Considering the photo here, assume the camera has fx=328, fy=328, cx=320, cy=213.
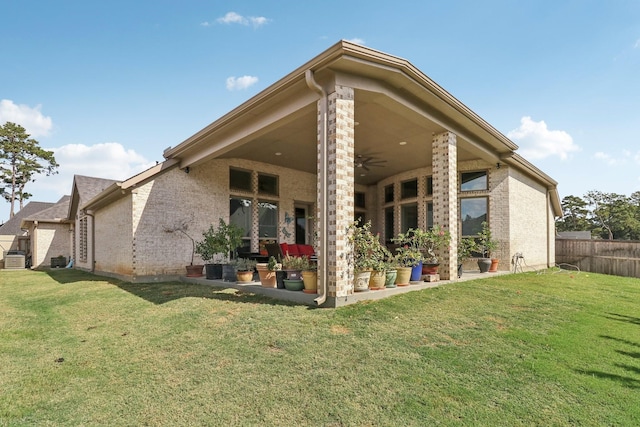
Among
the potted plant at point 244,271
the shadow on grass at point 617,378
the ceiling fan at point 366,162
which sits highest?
the ceiling fan at point 366,162

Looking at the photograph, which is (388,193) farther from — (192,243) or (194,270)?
(194,270)

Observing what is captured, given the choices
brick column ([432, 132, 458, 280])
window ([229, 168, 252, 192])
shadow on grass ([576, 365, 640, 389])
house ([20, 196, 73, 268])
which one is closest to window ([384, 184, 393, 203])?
window ([229, 168, 252, 192])

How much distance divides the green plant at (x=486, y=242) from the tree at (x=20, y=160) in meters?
38.5

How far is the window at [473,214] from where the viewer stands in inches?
444

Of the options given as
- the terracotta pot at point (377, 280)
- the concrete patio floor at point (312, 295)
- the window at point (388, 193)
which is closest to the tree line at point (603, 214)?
the window at point (388, 193)

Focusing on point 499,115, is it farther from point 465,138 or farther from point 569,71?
point 465,138

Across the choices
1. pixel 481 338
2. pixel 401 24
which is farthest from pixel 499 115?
pixel 481 338

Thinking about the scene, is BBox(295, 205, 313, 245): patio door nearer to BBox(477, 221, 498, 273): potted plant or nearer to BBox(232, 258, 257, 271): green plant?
BBox(232, 258, 257, 271): green plant

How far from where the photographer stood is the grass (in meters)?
2.52

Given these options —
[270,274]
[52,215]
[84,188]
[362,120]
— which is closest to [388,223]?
[362,120]

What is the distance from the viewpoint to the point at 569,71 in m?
8.55

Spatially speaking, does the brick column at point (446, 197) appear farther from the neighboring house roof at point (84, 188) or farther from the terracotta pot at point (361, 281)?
the neighboring house roof at point (84, 188)

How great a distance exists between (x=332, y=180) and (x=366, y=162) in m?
6.38

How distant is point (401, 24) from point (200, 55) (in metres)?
5.67
